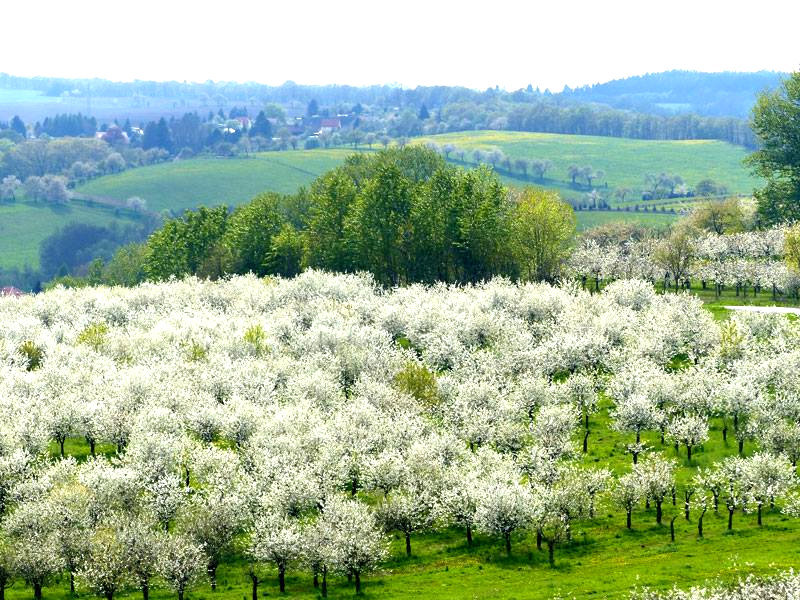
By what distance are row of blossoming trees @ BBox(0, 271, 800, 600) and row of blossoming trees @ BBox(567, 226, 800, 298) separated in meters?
16.7

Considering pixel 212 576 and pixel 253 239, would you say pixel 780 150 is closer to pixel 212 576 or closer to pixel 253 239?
pixel 253 239

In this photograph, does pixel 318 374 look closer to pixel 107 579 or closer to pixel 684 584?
pixel 107 579

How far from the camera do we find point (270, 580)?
65875 mm

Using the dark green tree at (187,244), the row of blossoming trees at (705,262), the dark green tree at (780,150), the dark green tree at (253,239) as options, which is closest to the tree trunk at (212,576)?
the row of blossoming trees at (705,262)

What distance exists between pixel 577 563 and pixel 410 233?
8523 cm

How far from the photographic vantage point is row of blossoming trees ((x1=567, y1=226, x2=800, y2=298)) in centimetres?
13450

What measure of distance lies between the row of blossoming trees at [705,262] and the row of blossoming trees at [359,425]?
54.8 feet

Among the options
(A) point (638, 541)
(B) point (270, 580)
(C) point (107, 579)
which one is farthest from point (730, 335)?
(C) point (107, 579)

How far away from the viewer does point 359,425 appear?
84.8m

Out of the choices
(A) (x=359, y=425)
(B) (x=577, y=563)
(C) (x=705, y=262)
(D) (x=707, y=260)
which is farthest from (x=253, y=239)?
(B) (x=577, y=563)

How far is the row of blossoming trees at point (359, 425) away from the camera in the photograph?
66062 mm

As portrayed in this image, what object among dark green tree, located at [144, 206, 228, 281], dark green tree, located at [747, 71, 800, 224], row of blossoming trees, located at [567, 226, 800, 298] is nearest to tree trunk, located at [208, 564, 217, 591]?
row of blossoming trees, located at [567, 226, 800, 298]

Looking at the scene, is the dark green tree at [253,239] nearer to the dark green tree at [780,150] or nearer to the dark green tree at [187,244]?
the dark green tree at [187,244]

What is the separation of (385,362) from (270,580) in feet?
130
